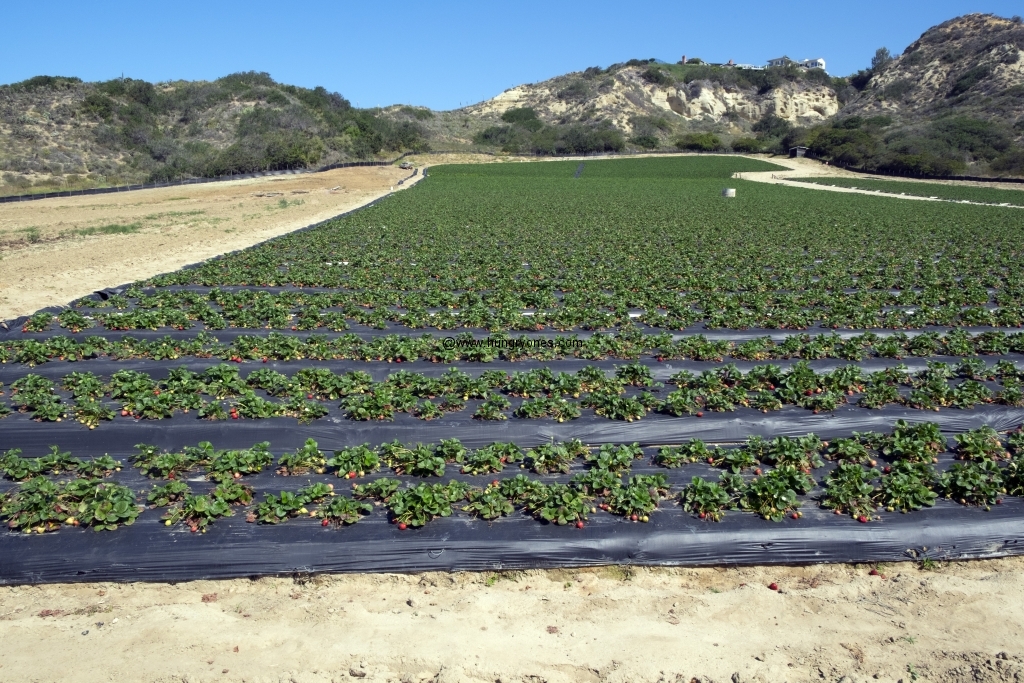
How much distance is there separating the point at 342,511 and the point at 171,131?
77433 mm

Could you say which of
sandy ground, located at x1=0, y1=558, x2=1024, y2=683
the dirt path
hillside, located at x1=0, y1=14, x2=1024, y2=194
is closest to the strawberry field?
sandy ground, located at x1=0, y1=558, x2=1024, y2=683

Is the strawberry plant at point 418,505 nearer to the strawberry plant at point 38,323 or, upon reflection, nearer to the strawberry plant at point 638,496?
the strawberry plant at point 638,496

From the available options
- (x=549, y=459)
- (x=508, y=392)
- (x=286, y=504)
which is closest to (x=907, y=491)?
(x=549, y=459)

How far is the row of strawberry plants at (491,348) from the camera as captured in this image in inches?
366

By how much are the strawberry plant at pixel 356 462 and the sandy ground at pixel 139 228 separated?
32.6 feet

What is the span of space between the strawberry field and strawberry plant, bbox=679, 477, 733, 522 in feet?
0.07

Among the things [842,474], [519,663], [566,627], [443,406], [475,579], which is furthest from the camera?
[443,406]

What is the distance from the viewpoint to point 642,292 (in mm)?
13000

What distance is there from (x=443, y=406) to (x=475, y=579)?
260 cm

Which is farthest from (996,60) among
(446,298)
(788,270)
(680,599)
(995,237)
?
(680,599)

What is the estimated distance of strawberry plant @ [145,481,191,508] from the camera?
571 cm

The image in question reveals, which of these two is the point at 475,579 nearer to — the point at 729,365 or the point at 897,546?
the point at 897,546

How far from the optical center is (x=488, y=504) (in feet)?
18.3

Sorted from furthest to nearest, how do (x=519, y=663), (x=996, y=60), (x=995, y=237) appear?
(x=996, y=60) → (x=995, y=237) → (x=519, y=663)
